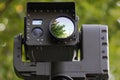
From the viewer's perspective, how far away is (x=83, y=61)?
1.76 m

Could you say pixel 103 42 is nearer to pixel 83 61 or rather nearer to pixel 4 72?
pixel 83 61

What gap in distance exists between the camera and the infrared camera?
171 cm

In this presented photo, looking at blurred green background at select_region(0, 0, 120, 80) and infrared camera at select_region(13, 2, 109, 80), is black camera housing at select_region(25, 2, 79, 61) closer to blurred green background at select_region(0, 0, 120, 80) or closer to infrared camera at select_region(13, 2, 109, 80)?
infrared camera at select_region(13, 2, 109, 80)

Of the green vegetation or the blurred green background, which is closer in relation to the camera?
the green vegetation

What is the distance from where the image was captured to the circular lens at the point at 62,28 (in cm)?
170

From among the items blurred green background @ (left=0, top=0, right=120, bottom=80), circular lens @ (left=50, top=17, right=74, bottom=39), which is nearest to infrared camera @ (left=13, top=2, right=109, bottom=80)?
circular lens @ (left=50, top=17, right=74, bottom=39)

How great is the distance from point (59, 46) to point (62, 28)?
0.25 ft

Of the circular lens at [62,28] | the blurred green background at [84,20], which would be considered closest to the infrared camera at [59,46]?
the circular lens at [62,28]

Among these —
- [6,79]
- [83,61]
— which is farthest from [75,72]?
[6,79]

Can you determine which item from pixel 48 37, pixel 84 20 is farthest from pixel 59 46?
pixel 84 20

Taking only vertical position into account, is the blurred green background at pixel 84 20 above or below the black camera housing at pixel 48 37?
above

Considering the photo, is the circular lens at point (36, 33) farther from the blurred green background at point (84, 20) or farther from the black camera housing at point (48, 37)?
the blurred green background at point (84, 20)

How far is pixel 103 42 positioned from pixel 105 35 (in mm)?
27

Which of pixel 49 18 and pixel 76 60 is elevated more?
pixel 49 18
